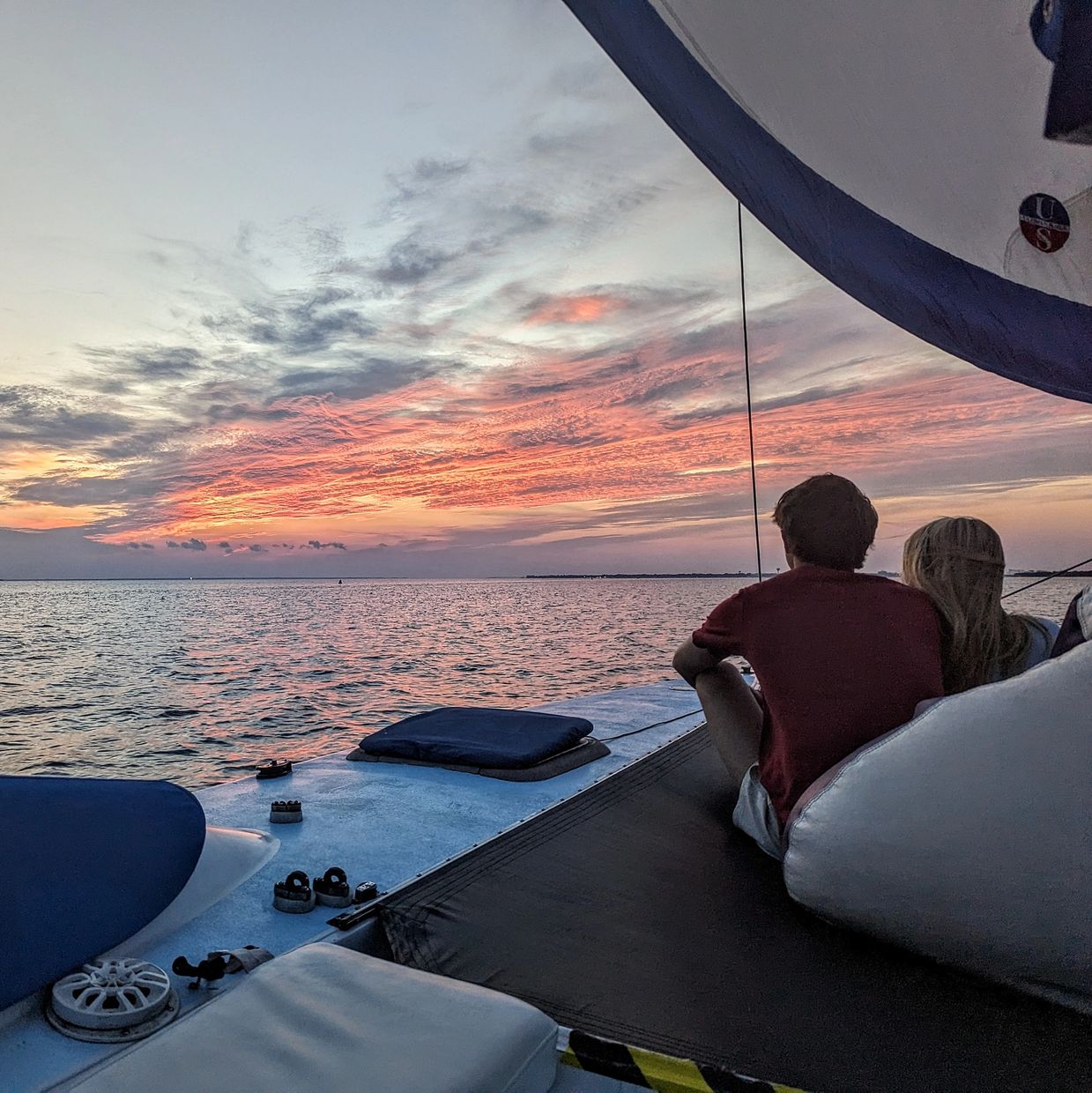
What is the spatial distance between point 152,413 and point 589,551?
37.2 feet

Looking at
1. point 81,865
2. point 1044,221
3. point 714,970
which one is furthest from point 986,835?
point 1044,221

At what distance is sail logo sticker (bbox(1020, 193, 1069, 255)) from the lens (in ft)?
11.0

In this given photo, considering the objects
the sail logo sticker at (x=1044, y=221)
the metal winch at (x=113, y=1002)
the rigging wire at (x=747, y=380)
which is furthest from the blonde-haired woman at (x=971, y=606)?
the sail logo sticker at (x=1044, y=221)

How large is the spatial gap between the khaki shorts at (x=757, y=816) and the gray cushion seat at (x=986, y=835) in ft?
1.75

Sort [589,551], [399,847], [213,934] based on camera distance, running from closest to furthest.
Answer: [213,934] → [399,847] → [589,551]

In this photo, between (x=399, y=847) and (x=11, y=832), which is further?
(x=399, y=847)

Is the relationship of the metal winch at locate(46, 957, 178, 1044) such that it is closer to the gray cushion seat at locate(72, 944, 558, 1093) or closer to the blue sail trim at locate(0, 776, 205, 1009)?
the blue sail trim at locate(0, 776, 205, 1009)

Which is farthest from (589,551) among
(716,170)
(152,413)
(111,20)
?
(716,170)

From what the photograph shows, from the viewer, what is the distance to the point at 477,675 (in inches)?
574

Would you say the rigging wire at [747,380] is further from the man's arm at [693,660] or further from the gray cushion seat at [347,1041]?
the gray cushion seat at [347,1041]

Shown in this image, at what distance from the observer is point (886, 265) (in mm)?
3592

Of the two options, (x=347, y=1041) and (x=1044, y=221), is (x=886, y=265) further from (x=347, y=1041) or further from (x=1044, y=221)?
(x=347, y=1041)

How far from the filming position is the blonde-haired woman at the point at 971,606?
1969mm

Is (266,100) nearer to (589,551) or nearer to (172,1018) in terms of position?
(172,1018)
